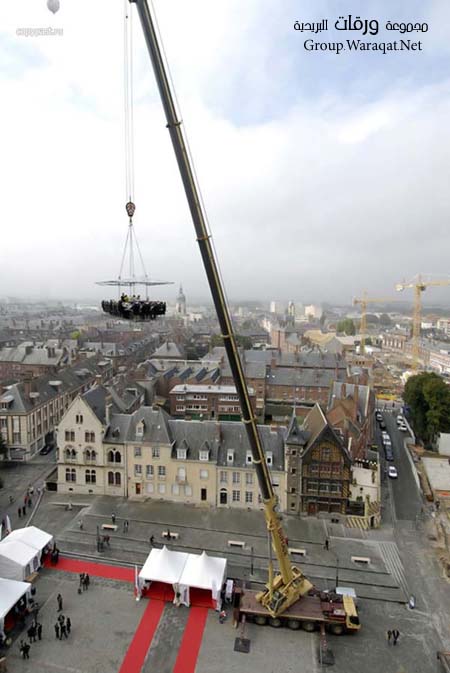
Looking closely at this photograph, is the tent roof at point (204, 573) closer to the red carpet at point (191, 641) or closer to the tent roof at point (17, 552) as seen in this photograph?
the red carpet at point (191, 641)

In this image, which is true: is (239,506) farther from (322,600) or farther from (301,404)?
(301,404)

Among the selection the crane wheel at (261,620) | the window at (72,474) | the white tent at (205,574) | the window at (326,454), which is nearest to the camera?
the crane wheel at (261,620)

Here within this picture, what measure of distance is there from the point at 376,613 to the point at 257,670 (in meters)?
9.85

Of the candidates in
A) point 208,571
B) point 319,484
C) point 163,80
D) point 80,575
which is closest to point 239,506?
point 319,484

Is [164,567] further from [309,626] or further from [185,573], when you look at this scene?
[309,626]

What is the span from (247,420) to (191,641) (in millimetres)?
14241

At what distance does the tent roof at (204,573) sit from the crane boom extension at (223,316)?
300cm

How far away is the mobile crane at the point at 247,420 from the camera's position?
17.1m

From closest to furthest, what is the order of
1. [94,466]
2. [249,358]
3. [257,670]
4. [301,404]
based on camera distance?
[257,670]
[94,466]
[301,404]
[249,358]

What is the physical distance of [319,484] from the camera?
39125 millimetres

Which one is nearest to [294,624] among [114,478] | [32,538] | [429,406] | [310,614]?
[310,614]

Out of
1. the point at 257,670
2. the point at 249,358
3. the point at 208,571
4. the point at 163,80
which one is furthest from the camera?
the point at 249,358

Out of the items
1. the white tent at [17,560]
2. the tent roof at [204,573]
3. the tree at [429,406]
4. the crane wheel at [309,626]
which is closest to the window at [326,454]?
the tent roof at [204,573]

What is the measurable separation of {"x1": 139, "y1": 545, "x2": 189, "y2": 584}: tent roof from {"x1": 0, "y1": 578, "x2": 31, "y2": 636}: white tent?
737cm
